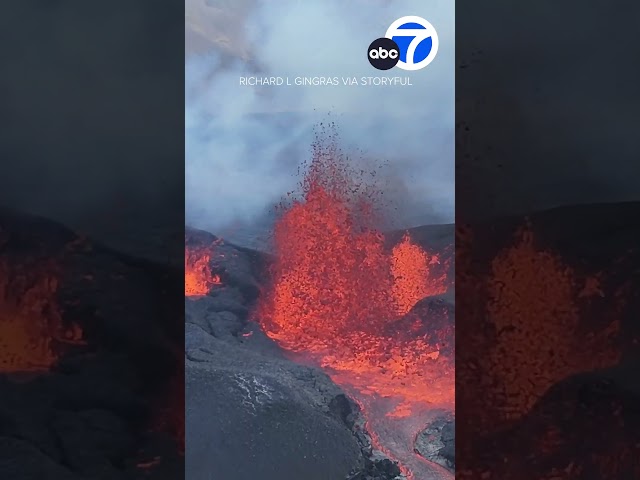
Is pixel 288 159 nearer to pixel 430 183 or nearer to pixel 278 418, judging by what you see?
pixel 430 183

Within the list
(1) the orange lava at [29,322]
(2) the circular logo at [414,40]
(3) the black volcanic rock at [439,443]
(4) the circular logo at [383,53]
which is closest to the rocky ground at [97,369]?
(1) the orange lava at [29,322]

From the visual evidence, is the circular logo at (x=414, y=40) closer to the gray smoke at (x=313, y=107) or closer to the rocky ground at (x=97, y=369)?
the gray smoke at (x=313, y=107)

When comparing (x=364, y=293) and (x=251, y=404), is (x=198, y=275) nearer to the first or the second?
(x=251, y=404)

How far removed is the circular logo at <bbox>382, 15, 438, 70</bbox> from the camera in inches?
90.0

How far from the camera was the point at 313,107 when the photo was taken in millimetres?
2318

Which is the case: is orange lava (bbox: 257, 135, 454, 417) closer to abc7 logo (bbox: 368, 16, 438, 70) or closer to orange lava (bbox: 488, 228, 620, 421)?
orange lava (bbox: 488, 228, 620, 421)

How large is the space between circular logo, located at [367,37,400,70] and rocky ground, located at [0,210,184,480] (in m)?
1.46

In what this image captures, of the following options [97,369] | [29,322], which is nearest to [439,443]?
[97,369]

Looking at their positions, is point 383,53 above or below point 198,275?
above

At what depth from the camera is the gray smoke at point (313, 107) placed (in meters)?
2.30

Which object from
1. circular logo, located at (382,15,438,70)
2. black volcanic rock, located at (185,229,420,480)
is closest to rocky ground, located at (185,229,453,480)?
black volcanic rock, located at (185,229,420,480)

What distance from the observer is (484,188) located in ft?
7.59

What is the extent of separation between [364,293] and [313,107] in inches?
38.1

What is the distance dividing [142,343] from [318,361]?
894mm
